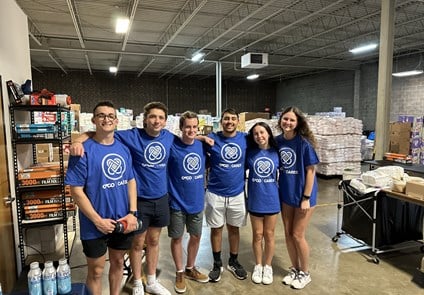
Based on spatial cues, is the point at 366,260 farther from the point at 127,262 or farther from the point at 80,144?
the point at 80,144

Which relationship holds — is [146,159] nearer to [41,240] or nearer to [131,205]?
[131,205]

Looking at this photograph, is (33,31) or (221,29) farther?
(221,29)

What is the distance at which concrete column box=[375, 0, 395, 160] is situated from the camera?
16.5 ft

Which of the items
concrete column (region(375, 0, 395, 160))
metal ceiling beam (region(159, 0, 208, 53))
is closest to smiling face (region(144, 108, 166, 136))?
concrete column (region(375, 0, 395, 160))

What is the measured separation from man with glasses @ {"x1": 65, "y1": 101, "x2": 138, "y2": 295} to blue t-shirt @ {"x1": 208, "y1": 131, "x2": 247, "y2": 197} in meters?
0.85

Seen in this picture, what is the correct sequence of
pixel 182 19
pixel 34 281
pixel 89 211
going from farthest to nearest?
pixel 182 19 < pixel 89 211 < pixel 34 281

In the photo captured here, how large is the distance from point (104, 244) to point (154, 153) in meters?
0.75

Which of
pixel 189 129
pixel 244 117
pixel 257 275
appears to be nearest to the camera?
pixel 189 129

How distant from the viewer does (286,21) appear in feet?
26.2

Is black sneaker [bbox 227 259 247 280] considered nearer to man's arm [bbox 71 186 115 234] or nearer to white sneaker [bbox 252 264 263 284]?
white sneaker [bbox 252 264 263 284]

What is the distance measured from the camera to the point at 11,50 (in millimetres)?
3109

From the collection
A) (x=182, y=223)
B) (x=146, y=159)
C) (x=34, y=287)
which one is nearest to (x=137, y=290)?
(x=182, y=223)

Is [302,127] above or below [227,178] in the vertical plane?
above

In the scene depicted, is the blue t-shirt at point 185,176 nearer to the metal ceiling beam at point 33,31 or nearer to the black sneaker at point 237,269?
the black sneaker at point 237,269
